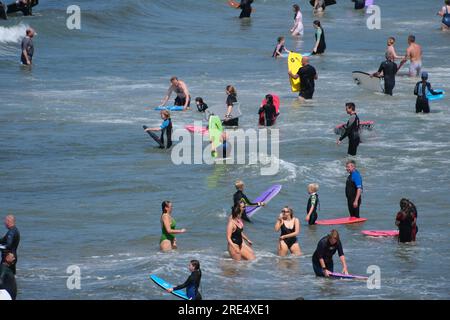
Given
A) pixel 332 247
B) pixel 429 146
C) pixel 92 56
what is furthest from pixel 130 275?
pixel 92 56

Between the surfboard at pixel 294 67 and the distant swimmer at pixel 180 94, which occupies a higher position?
the surfboard at pixel 294 67

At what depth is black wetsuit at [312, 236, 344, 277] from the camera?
19.1 meters

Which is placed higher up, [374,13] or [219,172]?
[374,13]

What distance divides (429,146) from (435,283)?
10252mm

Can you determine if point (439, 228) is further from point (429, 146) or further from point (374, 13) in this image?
point (374, 13)

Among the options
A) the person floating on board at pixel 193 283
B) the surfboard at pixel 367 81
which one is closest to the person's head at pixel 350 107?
the surfboard at pixel 367 81

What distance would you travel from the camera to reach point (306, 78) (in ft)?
109

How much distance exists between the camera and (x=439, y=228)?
22.5m

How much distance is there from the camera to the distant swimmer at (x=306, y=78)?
1296 inches

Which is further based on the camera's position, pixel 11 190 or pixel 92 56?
pixel 92 56

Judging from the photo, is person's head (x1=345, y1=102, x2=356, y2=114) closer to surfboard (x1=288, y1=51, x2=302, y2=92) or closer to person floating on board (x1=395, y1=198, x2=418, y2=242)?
person floating on board (x1=395, y1=198, x2=418, y2=242)

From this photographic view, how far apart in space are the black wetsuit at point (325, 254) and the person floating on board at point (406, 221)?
2.18 meters

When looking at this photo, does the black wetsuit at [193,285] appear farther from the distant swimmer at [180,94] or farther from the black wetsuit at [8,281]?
the distant swimmer at [180,94]
